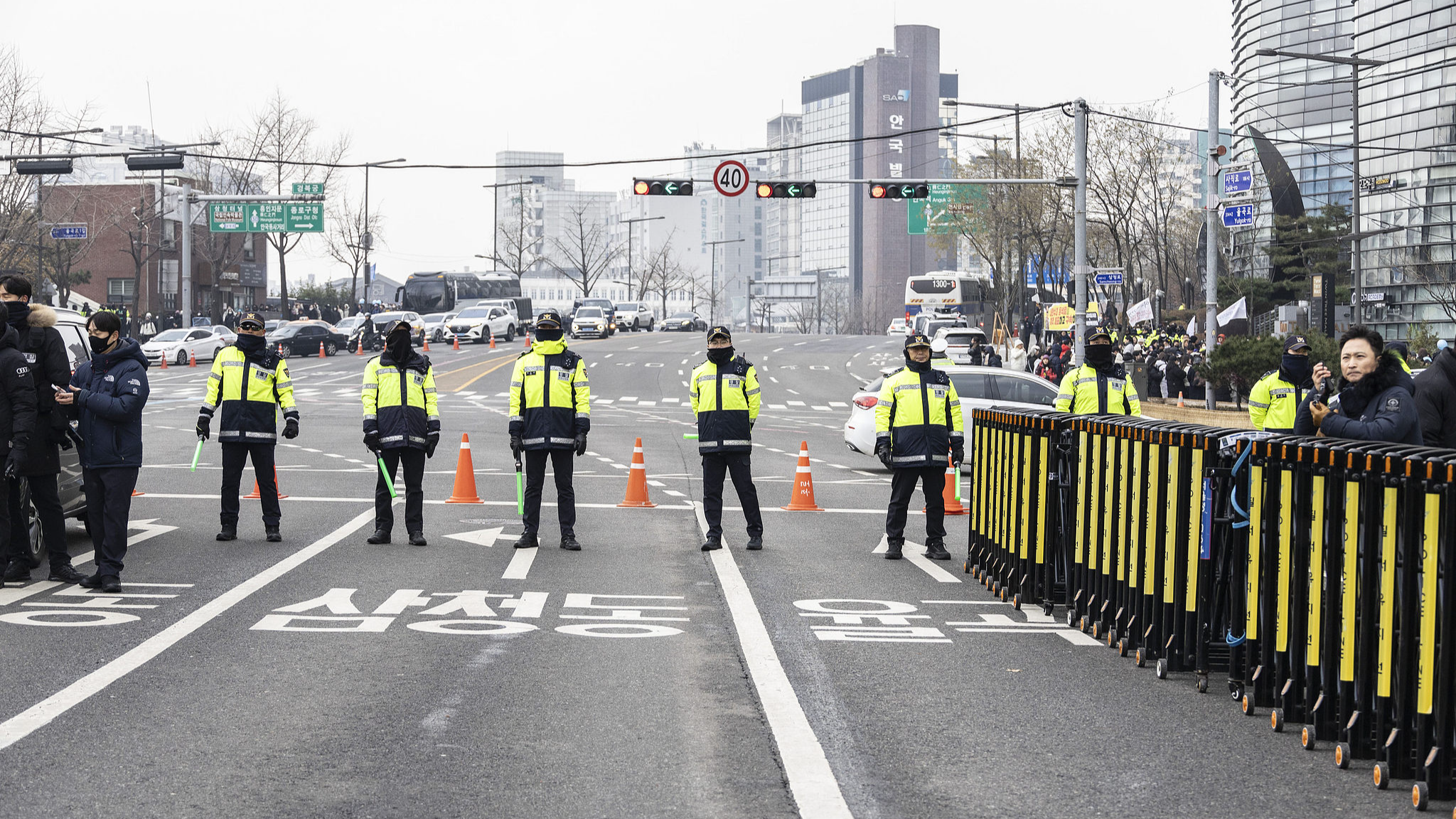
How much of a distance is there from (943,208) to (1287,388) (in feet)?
178

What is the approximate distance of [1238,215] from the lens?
32.6 meters

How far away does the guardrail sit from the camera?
571 centimetres

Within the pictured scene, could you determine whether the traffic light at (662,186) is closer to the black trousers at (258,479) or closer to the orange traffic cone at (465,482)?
the orange traffic cone at (465,482)

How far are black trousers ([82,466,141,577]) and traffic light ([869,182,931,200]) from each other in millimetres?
27838

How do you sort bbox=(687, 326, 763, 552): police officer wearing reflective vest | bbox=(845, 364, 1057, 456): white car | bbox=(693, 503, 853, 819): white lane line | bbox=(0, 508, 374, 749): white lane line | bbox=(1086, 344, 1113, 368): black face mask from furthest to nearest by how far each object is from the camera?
bbox=(845, 364, 1057, 456): white car < bbox=(687, 326, 763, 552): police officer wearing reflective vest < bbox=(1086, 344, 1113, 368): black face mask < bbox=(0, 508, 374, 749): white lane line < bbox=(693, 503, 853, 819): white lane line

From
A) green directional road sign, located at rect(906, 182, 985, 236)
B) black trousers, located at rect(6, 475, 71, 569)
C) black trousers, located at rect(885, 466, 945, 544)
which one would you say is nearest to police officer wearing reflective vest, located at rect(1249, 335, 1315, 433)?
black trousers, located at rect(885, 466, 945, 544)

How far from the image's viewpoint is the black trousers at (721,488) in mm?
12758

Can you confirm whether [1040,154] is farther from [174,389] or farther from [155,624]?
[155,624]

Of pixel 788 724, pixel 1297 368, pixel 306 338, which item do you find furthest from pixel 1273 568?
pixel 306 338

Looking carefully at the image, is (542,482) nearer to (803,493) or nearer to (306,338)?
(803,493)

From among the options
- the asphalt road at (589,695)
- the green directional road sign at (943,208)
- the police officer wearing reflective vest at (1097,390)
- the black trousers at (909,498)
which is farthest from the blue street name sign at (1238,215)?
the black trousers at (909,498)

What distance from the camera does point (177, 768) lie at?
5.77 meters

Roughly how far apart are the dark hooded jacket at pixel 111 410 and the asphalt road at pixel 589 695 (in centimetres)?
93

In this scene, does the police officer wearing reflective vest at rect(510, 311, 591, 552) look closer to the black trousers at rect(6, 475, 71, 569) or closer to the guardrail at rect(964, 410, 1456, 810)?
the black trousers at rect(6, 475, 71, 569)
